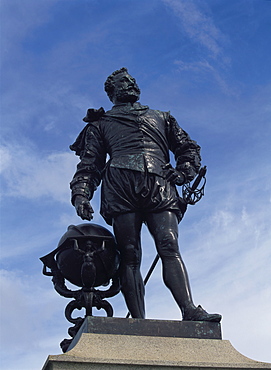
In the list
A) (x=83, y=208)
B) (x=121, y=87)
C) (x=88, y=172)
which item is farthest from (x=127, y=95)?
(x=83, y=208)

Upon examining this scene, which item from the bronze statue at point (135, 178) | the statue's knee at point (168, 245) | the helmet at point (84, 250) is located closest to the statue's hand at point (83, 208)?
the bronze statue at point (135, 178)

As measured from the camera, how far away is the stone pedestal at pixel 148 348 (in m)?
6.38

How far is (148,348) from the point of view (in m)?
6.75

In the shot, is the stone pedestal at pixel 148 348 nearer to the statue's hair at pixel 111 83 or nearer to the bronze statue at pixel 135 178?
the bronze statue at pixel 135 178

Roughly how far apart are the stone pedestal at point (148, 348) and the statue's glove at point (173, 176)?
1.97 m

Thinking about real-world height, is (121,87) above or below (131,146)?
above

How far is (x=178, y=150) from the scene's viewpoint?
349 inches

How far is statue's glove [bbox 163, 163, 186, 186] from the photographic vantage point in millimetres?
8305

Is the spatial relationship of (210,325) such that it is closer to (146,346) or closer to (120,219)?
(146,346)

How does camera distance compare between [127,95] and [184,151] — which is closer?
[184,151]

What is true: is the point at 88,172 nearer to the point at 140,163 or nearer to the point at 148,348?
the point at 140,163

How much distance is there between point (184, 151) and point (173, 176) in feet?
2.11

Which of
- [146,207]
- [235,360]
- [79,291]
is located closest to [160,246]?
[146,207]

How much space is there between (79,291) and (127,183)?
4.76 ft
